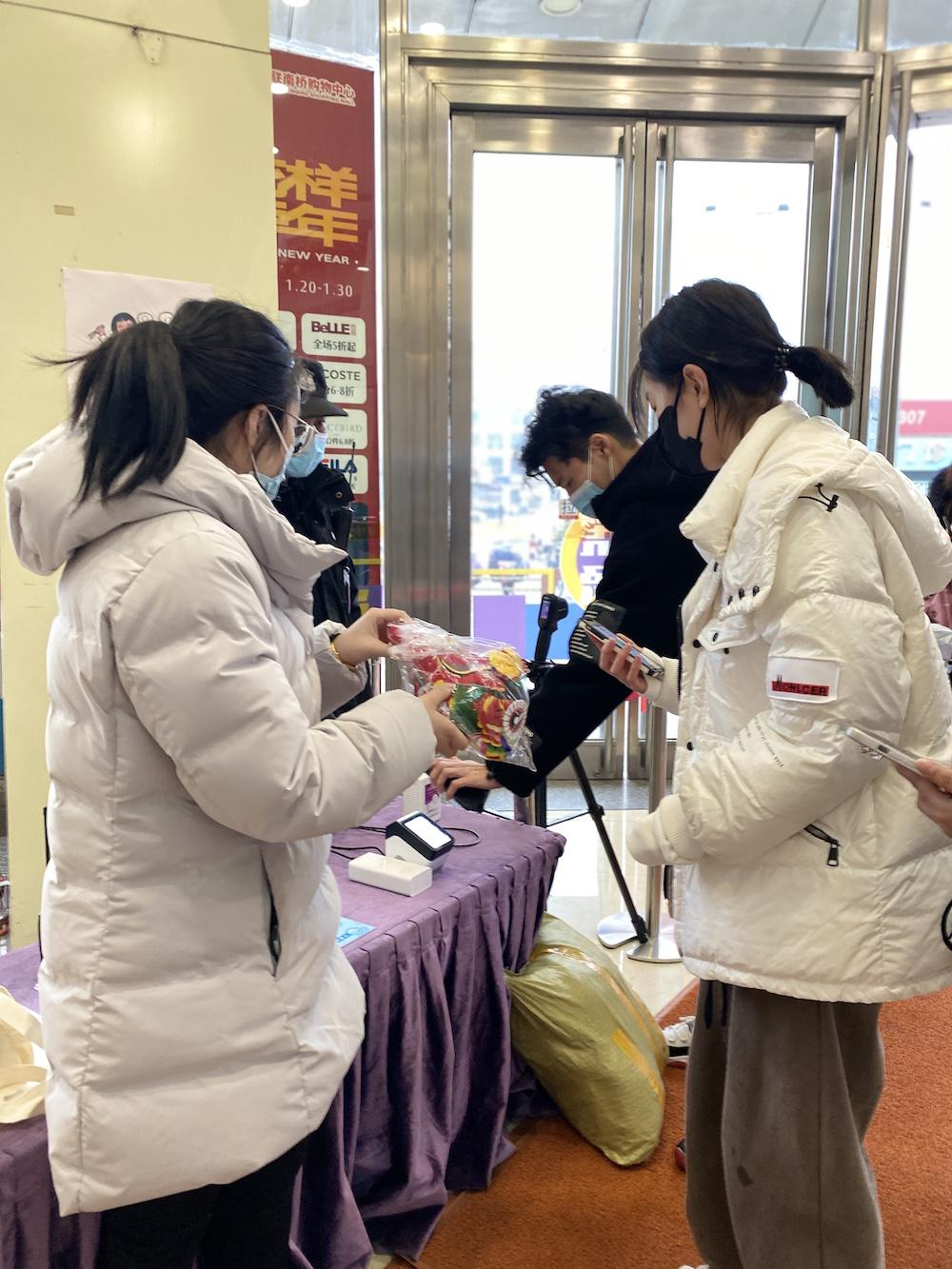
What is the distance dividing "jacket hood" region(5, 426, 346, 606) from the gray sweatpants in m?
0.87

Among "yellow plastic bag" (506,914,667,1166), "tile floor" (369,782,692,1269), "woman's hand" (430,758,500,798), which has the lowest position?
"tile floor" (369,782,692,1269)

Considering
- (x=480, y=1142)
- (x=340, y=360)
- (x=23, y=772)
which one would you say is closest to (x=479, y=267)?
(x=340, y=360)

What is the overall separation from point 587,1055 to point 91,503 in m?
1.55

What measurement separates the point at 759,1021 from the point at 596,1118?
92cm

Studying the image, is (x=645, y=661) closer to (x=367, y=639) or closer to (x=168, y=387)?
(x=367, y=639)

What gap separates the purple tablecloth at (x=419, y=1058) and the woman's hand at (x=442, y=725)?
0.49 metres

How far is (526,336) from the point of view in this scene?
4211 mm

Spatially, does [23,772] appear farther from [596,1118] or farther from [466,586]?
[466,586]

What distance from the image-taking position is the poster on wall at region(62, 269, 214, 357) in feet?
7.60

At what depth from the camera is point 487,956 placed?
1.87 metres

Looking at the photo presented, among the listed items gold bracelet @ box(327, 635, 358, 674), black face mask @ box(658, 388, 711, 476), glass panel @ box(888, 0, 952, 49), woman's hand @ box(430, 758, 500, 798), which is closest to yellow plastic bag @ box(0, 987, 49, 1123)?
gold bracelet @ box(327, 635, 358, 674)

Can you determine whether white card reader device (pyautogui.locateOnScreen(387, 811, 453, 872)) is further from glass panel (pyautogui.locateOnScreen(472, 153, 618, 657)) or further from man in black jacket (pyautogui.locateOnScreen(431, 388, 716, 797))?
→ glass panel (pyautogui.locateOnScreen(472, 153, 618, 657))

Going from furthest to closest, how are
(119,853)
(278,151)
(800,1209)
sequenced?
(278,151)
(800,1209)
(119,853)

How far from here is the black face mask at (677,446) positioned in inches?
57.2
